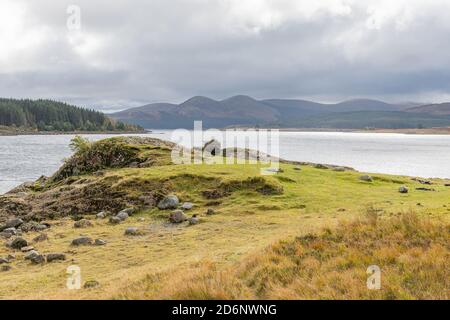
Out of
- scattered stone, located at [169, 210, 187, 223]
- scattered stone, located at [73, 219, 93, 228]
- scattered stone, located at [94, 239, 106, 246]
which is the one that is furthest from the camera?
scattered stone, located at [73, 219, 93, 228]

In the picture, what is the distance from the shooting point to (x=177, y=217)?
2244cm

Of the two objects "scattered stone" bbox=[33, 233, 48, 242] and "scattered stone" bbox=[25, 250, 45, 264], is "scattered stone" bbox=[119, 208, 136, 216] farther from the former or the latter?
"scattered stone" bbox=[25, 250, 45, 264]

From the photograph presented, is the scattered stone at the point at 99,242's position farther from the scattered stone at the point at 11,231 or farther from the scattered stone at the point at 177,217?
the scattered stone at the point at 11,231

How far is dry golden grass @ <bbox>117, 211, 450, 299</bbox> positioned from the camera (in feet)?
33.0

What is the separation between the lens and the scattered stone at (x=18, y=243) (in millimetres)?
18688

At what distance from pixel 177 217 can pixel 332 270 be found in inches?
486

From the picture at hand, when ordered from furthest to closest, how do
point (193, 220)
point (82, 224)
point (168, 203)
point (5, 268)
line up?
point (168, 203) < point (82, 224) < point (193, 220) < point (5, 268)

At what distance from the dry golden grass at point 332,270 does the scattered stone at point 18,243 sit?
378 inches

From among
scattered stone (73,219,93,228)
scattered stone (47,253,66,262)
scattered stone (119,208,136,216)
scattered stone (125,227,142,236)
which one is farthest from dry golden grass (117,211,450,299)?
scattered stone (119,208,136,216)

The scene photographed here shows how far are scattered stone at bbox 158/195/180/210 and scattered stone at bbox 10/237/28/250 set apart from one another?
8027 millimetres

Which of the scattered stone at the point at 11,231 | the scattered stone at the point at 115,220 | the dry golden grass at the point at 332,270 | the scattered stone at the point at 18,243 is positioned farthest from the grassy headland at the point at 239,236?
the scattered stone at the point at 11,231

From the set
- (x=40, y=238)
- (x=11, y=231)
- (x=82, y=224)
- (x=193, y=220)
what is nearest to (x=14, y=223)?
(x=11, y=231)

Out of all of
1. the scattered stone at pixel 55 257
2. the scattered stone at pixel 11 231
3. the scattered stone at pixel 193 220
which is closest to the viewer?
Answer: the scattered stone at pixel 55 257

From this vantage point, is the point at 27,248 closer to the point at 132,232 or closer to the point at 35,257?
the point at 35,257
